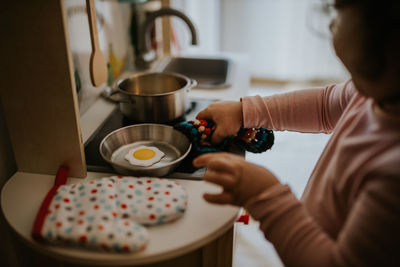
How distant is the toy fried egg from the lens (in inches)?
33.9

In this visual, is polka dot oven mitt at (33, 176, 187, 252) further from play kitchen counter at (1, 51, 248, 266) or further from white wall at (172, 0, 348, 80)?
white wall at (172, 0, 348, 80)

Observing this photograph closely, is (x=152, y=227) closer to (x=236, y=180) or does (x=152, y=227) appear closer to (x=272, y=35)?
(x=236, y=180)

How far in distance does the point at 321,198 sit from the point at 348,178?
90 millimetres

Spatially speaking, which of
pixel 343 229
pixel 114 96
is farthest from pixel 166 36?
pixel 343 229

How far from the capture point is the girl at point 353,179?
0.52m

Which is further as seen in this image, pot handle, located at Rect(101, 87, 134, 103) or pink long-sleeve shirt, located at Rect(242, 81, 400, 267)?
pot handle, located at Rect(101, 87, 134, 103)

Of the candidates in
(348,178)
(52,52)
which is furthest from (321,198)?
(52,52)

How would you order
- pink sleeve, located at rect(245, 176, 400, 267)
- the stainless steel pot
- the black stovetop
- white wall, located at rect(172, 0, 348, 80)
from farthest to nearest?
white wall, located at rect(172, 0, 348, 80)
the stainless steel pot
the black stovetop
pink sleeve, located at rect(245, 176, 400, 267)

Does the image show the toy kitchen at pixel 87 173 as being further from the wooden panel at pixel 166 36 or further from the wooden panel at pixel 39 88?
the wooden panel at pixel 166 36

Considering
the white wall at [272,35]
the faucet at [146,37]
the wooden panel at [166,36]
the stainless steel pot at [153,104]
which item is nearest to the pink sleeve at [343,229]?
the stainless steel pot at [153,104]

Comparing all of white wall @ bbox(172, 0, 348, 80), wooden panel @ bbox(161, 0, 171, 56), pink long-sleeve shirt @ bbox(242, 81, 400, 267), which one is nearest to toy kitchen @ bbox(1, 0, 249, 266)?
pink long-sleeve shirt @ bbox(242, 81, 400, 267)

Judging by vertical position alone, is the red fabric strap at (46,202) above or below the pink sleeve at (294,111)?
below

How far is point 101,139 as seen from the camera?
980mm

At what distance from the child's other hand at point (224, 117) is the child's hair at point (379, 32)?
0.41m
